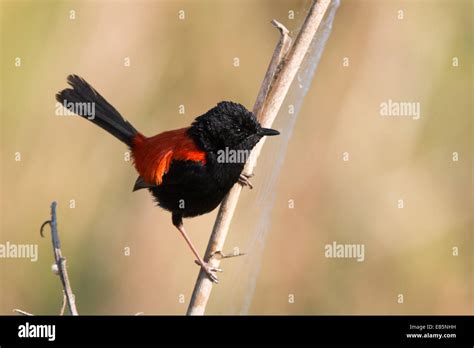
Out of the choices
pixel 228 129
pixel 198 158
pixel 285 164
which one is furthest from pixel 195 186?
pixel 285 164

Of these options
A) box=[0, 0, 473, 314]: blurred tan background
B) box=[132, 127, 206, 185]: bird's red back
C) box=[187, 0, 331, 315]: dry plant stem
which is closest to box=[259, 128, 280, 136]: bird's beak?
box=[187, 0, 331, 315]: dry plant stem

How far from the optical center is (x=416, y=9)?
246 inches

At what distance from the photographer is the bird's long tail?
5.11 meters

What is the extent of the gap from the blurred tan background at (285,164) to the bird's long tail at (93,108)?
0.74m

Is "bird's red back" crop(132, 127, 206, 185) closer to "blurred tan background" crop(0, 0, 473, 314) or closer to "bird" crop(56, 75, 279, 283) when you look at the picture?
"bird" crop(56, 75, 279, 283)

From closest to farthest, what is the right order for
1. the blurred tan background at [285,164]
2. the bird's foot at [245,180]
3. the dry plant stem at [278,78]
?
the dry plant stem at [278,78]
the bird's foot at [245,180]
the blurred tan background at [285,164]

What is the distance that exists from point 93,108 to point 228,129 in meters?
1.43

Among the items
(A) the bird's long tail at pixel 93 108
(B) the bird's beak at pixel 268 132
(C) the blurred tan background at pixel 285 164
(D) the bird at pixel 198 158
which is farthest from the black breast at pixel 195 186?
(C) the blurred tan background at pixel 285 164

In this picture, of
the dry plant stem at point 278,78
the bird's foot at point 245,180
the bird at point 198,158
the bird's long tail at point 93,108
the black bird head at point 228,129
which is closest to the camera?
the dry plant stem at point 278,78

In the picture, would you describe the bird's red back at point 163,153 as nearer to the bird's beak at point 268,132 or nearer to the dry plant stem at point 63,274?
the bird's beak at point 268,132

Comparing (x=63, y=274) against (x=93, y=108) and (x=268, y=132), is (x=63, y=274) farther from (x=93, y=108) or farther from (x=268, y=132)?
(x=93, y=108)

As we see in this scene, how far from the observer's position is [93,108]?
17.0 feet

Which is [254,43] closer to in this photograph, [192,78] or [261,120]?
[192,78]

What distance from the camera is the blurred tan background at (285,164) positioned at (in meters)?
5.93
